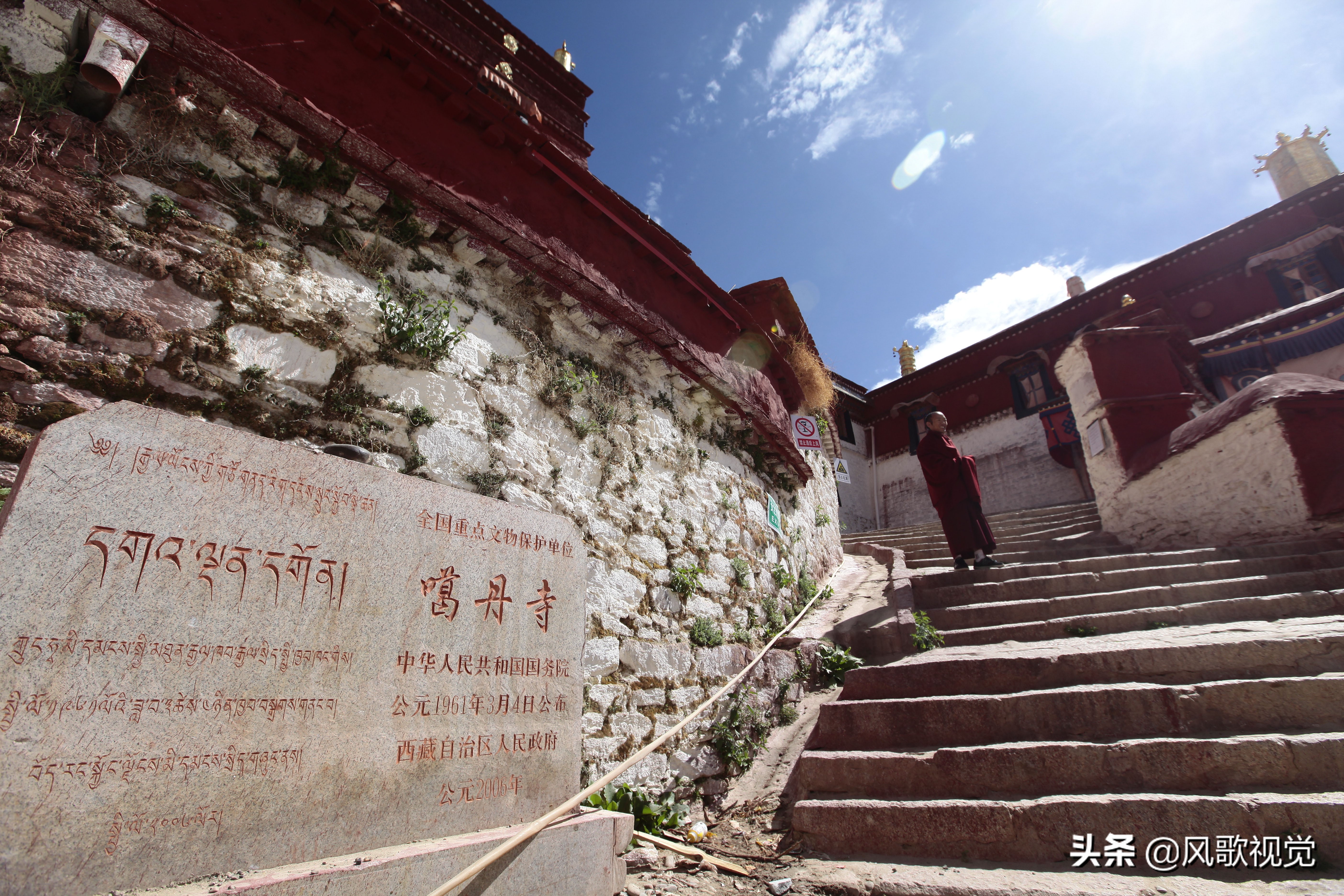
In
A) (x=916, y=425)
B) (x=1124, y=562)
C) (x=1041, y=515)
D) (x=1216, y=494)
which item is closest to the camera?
(x=1124, y=562)

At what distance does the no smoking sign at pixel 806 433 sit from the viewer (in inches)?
292

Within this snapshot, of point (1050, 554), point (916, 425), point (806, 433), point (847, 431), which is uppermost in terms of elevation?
point (847, 431)

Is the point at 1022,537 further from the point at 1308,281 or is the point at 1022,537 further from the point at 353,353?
the point at 1308,281

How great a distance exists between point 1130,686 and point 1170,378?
5.92 meters

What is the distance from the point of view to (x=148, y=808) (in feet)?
5.37

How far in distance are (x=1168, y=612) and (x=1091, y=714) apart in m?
1.66

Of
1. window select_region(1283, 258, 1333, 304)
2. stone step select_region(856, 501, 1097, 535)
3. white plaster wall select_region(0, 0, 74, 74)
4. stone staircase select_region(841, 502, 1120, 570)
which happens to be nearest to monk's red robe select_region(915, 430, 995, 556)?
stone staircase select_region(841, 502, 1120, 570)

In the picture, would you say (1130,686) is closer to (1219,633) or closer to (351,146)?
(1219,633)

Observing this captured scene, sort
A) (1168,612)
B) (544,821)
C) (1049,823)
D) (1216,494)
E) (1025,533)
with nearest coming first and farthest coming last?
(544,821) < (1049,823) < (1168,612) < (1216,494) < (1025,533)

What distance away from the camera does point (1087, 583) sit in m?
5.36

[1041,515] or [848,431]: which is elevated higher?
[848,431]

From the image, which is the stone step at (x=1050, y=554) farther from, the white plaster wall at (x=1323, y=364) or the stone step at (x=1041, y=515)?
the white plaster wall at (x=1323, y=364)

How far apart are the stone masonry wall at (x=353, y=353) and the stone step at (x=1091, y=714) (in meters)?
1.05

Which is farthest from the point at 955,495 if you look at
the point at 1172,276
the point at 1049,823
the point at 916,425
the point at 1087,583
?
the point at 916,425
